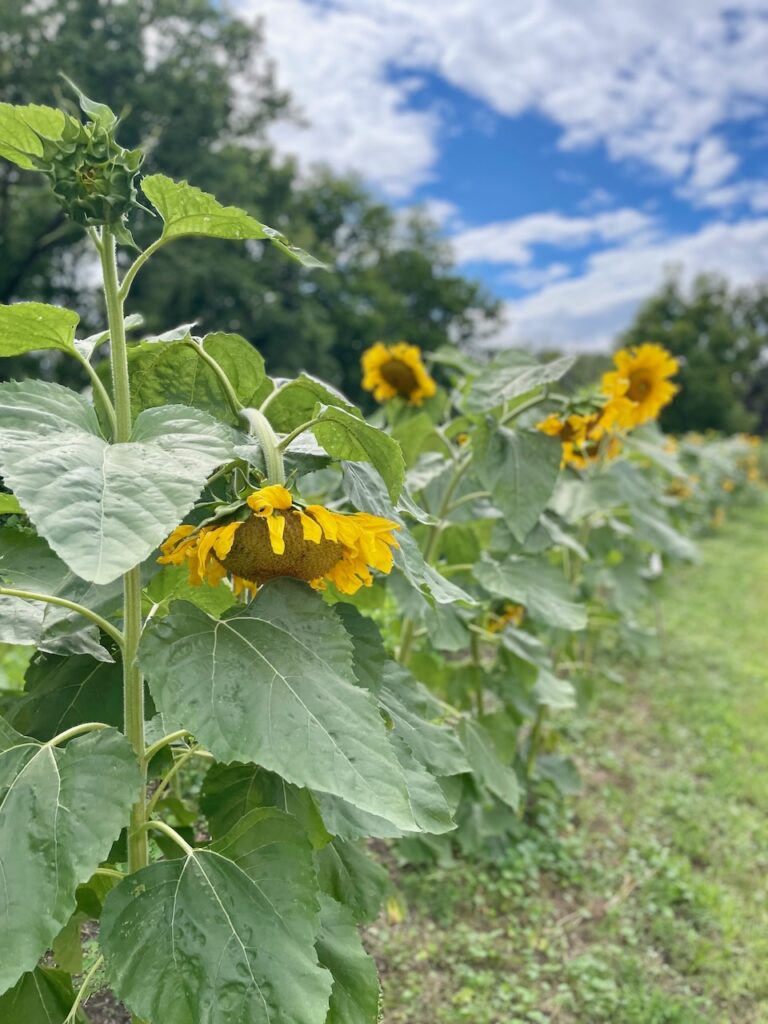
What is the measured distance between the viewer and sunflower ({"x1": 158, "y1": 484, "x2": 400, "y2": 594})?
0.77 m

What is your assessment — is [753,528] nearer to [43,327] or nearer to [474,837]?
[474,837]

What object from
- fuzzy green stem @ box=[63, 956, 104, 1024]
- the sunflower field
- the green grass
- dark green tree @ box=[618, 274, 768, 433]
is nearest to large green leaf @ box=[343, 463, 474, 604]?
the sunflower field

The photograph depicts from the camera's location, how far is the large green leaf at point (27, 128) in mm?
729

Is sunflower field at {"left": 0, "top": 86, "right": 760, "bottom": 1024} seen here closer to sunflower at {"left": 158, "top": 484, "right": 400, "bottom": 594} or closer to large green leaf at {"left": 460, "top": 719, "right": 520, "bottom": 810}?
sunflower at {"left": 158, "top": 484, "right": 400, "bottom": 594}

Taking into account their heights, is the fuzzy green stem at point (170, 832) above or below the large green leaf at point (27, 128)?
below

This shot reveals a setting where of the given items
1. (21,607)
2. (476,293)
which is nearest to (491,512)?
(21,607)

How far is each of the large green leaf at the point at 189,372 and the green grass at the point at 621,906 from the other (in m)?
1.36

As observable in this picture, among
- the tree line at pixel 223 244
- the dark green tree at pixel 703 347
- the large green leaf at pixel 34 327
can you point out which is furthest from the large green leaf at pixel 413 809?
the dark green tree at pixel 703 347

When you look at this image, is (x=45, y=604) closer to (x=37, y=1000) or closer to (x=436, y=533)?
(x=37, y=1000)

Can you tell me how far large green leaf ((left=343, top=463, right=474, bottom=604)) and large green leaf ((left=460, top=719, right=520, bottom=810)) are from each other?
3.16 feet

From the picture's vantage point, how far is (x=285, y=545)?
0.80 m

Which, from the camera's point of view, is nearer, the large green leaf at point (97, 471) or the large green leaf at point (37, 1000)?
the large green leaf at point (97, 471)

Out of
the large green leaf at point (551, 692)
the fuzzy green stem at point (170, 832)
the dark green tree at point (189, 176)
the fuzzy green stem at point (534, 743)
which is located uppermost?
the dark green tree at point (189, 176)

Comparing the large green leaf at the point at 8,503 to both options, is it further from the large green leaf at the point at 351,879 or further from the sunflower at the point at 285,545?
the large green leaf at the point at 351,879
